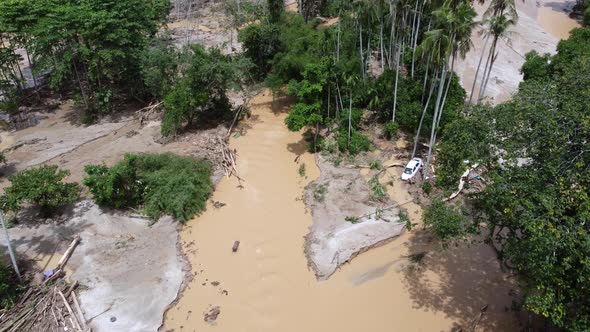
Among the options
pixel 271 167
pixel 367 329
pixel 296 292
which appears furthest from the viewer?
pixel 271 167

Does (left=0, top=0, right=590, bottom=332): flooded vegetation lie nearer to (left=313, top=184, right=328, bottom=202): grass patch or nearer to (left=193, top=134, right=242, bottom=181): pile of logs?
(left=313, top=184, right=328, bottom=202): grass patch

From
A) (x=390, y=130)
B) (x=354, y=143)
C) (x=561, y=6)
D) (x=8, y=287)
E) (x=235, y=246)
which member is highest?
(x=561, y=6)

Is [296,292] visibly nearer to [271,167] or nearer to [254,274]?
[254,274]

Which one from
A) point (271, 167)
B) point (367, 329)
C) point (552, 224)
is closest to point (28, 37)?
point (271, 167)

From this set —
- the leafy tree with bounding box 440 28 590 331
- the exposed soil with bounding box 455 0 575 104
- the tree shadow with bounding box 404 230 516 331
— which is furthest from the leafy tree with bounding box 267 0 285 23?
the leafy tree with bounding box 440 28 590 331

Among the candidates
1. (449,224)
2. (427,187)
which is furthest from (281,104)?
(449,224)

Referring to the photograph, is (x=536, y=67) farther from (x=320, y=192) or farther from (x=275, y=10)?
(x=275, y=10)

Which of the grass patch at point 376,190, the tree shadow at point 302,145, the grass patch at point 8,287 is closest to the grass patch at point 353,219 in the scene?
the grass patch at point 376,190
